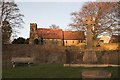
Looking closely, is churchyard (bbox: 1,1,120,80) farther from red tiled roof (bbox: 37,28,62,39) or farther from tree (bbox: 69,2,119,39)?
red tiled roof (bbox: 37,28,62,39)

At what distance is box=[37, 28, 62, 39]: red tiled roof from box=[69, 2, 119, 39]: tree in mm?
23174

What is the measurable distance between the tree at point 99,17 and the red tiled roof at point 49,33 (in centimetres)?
2317

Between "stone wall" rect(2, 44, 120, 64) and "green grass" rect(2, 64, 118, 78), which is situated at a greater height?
"stone wall" rect(2, 44, 120, 64)

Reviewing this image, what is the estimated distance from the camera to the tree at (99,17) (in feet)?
137

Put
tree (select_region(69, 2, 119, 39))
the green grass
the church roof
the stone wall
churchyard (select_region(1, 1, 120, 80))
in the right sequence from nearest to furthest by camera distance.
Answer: the green grass, churchyard (select_region(1, 1, 120, 80)), the stone wall, tree (select_region(69, 2, 119, 39)), the church roof

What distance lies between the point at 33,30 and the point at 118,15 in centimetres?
2736

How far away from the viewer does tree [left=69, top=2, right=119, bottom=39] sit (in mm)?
41625

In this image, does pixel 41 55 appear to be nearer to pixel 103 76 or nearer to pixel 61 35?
pixel 103 76

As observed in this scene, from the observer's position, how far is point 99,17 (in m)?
43.2

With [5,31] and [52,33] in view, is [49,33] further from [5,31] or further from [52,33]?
[5,31]

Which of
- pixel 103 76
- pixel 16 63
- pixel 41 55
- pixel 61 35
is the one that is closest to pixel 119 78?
pixel 103 76

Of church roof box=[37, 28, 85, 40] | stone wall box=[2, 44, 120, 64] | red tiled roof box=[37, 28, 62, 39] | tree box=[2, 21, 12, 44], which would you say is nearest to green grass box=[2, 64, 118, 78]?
stone wall box=[2, 44, 120, 64]

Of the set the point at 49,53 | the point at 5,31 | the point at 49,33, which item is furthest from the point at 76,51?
the point at 49,33

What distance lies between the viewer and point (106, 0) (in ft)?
139
